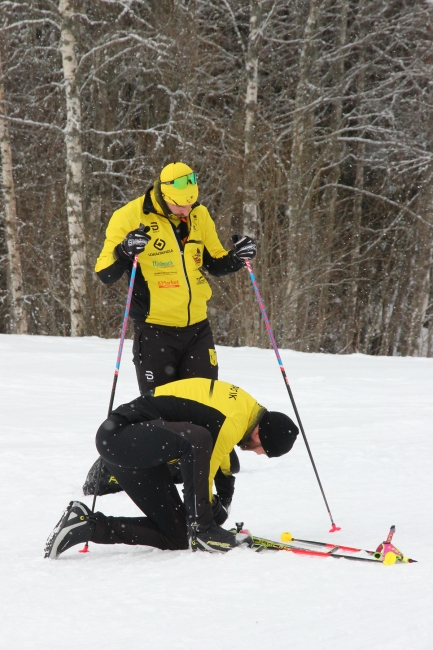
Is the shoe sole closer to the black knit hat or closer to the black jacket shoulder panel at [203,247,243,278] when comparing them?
the black knit hat

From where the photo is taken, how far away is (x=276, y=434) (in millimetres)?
3041

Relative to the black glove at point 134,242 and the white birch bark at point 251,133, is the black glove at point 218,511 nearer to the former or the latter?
the black glove at point 134,242

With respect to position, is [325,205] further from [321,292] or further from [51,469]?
[51,469]

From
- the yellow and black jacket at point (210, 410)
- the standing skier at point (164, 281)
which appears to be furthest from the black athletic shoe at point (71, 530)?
the standing skier at point (164, 281)

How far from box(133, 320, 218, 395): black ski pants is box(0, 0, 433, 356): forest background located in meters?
6.60

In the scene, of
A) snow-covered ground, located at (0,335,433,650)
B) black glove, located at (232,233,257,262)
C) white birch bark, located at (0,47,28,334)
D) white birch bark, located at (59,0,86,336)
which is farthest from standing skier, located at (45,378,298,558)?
white birch bark, located at (0,47,28,334)

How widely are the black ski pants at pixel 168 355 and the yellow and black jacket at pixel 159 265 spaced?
51 mm

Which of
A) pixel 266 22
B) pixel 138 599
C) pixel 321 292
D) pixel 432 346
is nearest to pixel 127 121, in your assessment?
pixel 266 22

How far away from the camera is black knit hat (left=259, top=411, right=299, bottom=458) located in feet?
9.95

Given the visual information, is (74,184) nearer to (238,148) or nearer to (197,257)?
(238,148)

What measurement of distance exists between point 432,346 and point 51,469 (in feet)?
39.0

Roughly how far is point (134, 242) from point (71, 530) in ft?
4.63

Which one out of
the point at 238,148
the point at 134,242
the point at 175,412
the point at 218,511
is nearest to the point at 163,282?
the point at 134,242

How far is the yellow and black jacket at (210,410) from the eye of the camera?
307 cm
